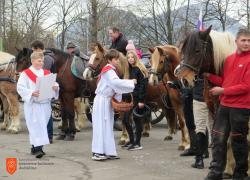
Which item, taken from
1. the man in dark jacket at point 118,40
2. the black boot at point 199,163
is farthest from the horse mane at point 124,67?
the black boot at point 199,163

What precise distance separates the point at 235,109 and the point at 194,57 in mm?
819

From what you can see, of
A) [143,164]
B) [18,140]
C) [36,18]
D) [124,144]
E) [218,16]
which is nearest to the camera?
[143,164]

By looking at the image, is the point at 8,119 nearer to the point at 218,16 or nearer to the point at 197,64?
the point at 197,64

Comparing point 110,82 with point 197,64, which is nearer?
point 197,64

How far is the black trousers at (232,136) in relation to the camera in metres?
5.92

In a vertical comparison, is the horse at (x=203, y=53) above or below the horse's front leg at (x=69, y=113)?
above

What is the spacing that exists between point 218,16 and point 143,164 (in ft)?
91.7

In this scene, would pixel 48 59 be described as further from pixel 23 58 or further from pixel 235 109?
pixel 235 109

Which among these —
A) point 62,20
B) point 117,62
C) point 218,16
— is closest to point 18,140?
point 117,62

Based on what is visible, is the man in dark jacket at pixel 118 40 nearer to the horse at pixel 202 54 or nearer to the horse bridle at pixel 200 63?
the horse at pixel 202 54

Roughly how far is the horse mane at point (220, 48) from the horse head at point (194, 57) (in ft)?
0.29

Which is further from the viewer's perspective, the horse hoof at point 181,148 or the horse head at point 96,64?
the horse head at point 96,64

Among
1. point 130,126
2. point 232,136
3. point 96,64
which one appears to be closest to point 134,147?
point 130,126

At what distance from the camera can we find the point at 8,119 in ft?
43.4
